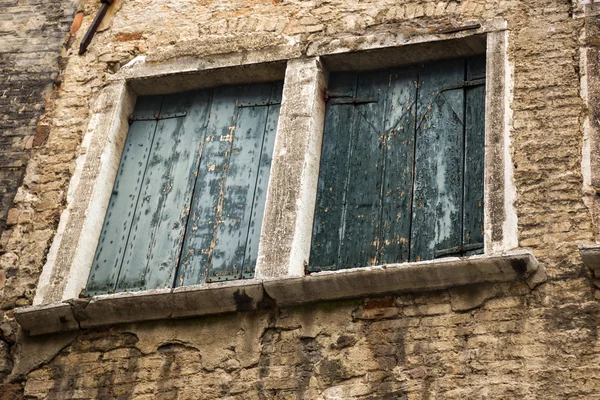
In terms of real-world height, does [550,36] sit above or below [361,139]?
above

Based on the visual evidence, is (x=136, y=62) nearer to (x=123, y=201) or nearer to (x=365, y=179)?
(x=123, y=201)

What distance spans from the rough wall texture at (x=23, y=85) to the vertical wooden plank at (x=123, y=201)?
0.36 meters

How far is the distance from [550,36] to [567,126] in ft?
2.11

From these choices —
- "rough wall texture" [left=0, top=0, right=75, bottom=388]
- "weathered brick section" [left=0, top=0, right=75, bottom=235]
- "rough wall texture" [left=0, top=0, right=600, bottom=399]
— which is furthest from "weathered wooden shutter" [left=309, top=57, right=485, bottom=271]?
"weathered brick section" [left=0, top=0, right=75, bottom=235]

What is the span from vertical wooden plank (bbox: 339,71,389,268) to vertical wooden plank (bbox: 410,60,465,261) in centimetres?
22

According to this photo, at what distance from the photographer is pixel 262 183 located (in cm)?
588

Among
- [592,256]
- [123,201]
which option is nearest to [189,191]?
[123,201]

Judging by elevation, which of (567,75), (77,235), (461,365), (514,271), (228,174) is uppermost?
(567,75)

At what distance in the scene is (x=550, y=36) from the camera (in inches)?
225

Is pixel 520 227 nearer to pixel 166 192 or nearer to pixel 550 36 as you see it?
pixel 550 36

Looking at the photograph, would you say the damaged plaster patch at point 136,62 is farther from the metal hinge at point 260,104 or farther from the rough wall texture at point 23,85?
the metal hinge at point 260,104

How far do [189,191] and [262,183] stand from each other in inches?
17.5

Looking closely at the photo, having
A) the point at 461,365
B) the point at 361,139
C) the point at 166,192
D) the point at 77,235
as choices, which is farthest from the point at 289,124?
the point at 461,365

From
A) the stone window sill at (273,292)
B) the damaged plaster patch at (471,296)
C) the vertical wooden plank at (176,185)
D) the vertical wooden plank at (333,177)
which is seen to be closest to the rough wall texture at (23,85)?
the stone window sill at (273,292)
